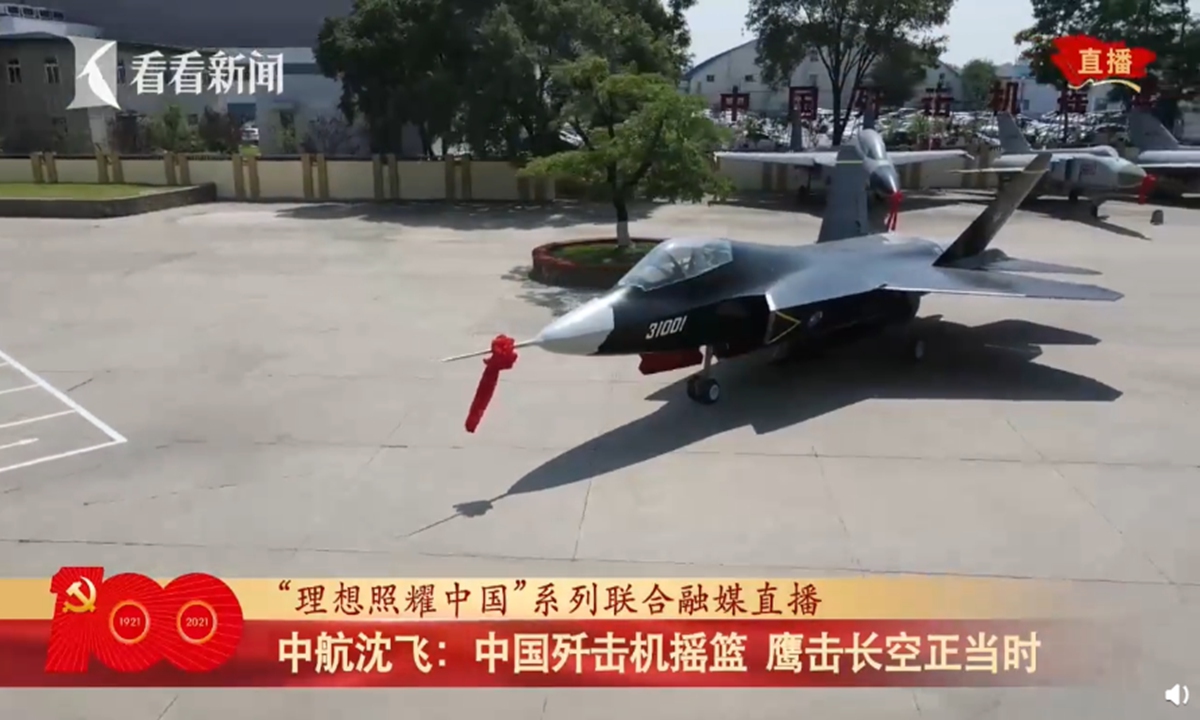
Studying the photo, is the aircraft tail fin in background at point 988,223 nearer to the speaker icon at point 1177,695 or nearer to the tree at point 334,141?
the speaker icon at point 1177,695

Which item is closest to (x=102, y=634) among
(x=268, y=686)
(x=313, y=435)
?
(x=268, y=686)

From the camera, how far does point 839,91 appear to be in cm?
4756

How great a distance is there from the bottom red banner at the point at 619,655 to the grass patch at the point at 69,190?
34.0m

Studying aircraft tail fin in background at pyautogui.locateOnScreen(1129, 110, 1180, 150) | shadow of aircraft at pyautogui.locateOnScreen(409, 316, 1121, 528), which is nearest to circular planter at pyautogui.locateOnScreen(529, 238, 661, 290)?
shadow of aircraft at pyautogui.locateOnScreen(409, 316, 1121, 528)

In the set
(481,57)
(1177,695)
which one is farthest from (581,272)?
(481,57)

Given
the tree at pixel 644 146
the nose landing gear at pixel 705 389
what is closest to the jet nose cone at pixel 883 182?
the tree at pixel 644 146

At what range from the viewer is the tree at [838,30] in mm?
43344

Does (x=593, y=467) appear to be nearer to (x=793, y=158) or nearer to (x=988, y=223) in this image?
(x=988, y=223)

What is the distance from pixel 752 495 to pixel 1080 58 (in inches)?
1785

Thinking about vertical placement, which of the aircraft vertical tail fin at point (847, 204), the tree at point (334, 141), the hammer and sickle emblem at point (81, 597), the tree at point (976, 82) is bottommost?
the hammer and sickle emblem at point (81, 597)

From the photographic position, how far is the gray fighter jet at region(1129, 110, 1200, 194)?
3666 cm

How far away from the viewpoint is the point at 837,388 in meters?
13.7

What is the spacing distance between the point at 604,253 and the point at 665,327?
12273 millimetres

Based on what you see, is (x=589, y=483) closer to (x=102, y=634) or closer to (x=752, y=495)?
(x=752, y=495)
